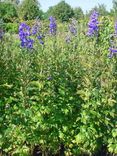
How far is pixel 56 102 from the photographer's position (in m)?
5.80

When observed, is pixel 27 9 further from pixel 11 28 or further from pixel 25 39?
pixel 25 39

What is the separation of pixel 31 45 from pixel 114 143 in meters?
1.81

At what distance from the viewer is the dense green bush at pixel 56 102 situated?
5551mm

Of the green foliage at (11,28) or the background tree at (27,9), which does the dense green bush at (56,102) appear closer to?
the green foliage at (11,28)

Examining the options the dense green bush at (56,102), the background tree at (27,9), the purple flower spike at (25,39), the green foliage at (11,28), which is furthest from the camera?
the background tree at (27,9)

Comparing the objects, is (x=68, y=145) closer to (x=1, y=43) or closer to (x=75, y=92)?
(x=75, y=92)

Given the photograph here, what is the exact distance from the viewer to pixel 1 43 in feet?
19.9

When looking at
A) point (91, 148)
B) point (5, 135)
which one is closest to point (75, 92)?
point (91, 148)

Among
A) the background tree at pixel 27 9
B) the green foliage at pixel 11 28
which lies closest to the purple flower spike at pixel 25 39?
the green foliage at pixel 11 28

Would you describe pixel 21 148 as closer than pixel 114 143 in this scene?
Yes

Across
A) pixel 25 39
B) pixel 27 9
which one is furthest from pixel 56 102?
pixel 27 9

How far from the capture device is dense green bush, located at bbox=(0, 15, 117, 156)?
5551 mm

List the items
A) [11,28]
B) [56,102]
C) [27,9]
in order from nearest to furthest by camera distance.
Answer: [56,102] < [11,28] < [27,9]

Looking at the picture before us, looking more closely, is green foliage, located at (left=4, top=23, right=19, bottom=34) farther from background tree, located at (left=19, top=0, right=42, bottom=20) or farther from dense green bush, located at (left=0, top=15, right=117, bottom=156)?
background tree, located at (left=19, top=0, right=42, bottom=20)
